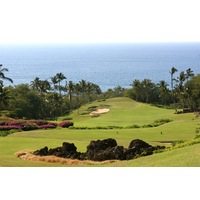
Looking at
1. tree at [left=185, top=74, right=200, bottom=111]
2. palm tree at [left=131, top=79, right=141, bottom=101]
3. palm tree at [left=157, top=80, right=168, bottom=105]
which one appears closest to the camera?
tree at [left=185, top=74, right=200, bottom=111]

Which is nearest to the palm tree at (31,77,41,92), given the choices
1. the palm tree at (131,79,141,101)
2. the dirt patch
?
the dirt patch

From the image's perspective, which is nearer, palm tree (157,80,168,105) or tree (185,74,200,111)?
tree (185,74,200,111)

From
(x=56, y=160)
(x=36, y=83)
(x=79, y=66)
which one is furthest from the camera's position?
(x=79, y=66)

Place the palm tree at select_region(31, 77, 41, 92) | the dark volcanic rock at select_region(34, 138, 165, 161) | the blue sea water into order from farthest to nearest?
the blue sea water
the palm tree at select_region(31, 77, 41, 92)
the dark volcanic rock at select_region(34, 138, 165, 161)

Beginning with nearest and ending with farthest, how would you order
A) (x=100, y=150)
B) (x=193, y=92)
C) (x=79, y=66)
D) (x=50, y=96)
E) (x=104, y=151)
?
(x=104, y=151), (x=100, y=150), (x=50, y=96), (x=193, y=92), (x=79, y=66)

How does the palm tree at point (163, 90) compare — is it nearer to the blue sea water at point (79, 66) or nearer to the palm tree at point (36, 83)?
the blue sea water at point (79, 66)

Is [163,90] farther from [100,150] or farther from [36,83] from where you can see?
[100,150]

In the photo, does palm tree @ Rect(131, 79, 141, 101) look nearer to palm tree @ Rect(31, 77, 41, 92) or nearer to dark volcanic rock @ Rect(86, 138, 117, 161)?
palm tree @ Rect(31, 77, 41, 92)

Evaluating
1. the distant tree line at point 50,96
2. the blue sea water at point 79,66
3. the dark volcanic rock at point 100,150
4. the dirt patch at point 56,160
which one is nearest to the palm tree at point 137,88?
the distant tree line at point 50,96

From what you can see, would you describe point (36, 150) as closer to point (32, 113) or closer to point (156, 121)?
point (156, 121)

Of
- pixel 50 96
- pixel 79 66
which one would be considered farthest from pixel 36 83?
pixel 79 66
